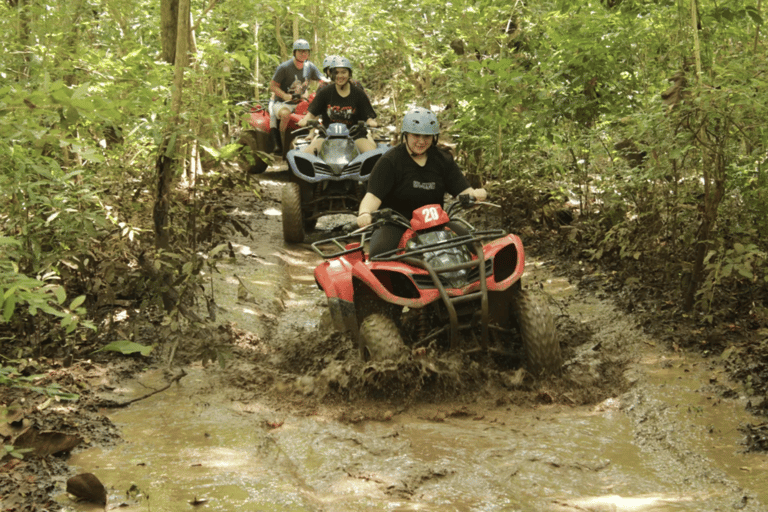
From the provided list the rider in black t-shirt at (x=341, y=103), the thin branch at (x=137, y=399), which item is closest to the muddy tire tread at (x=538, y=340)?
the thin branch at (x=137, y=399)

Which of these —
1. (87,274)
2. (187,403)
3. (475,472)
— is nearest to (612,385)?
(475,472)

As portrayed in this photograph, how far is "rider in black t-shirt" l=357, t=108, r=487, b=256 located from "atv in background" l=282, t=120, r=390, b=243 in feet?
10.8

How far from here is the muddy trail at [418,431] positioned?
3.45m

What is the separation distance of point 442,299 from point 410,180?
1306mm

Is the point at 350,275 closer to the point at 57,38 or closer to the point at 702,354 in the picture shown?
the point at 702,354

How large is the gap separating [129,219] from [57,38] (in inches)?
67.0

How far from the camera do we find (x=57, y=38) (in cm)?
672

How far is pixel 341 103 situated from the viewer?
33.4 feet

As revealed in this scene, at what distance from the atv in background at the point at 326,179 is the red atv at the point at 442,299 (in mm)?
3858

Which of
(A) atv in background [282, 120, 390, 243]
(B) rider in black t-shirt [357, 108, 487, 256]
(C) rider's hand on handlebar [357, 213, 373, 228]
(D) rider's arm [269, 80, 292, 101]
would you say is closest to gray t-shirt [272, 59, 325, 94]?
(D) rider's arm [269, 80, 292, 101]

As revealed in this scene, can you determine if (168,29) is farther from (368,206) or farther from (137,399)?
(137,399)

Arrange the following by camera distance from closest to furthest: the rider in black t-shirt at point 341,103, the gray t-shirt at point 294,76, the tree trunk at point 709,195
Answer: the tree trunk at point 709,195 → the rider in black t-shirt at point 341,103 → the gray t-shirt at point 294,76

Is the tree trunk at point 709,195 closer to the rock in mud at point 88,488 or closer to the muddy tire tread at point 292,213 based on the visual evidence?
the rock in mud at point 88,488

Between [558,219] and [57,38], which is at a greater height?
[57,38]
